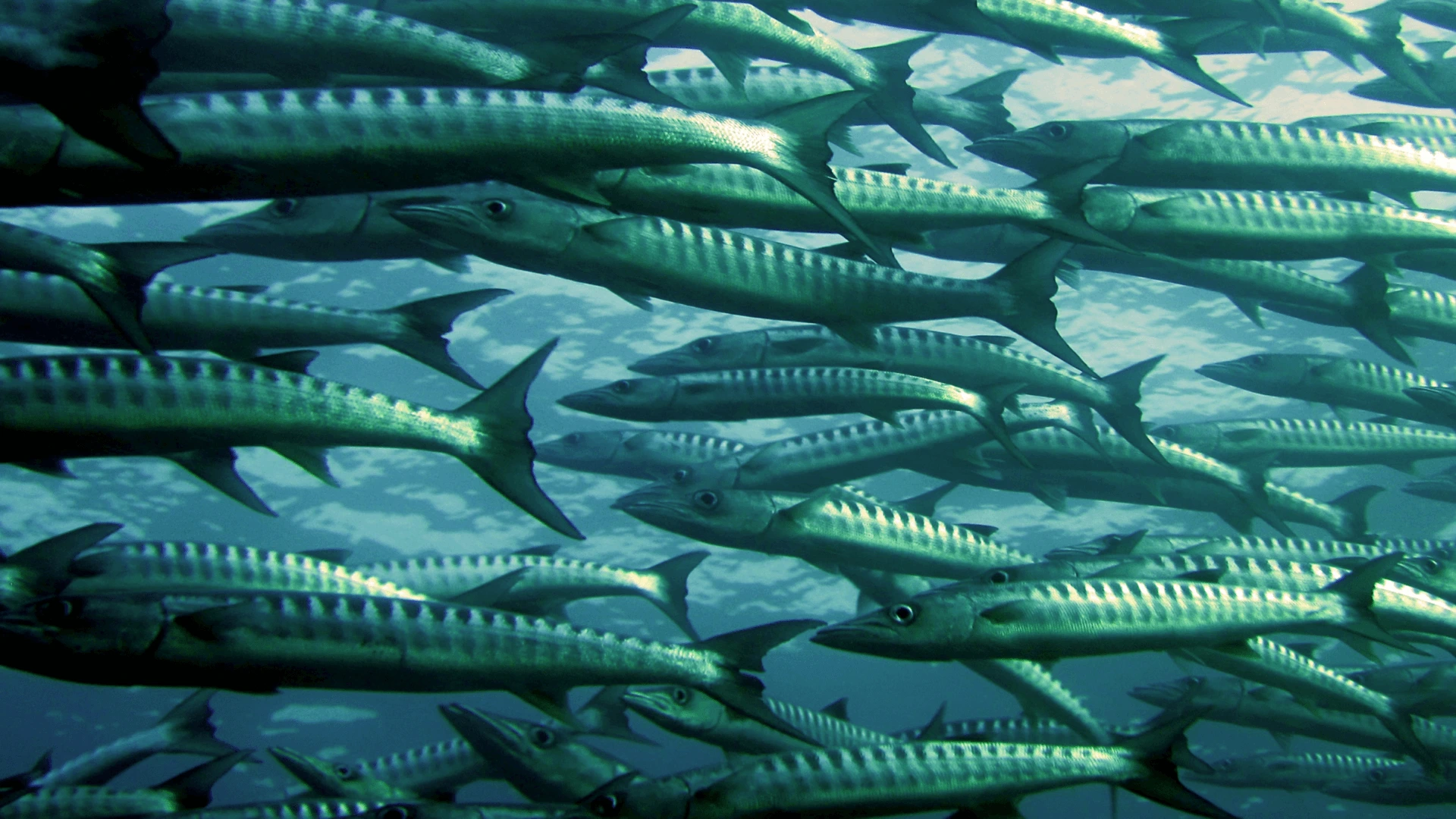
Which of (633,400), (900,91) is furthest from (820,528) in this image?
(900,91)

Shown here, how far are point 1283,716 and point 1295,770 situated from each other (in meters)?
3.89

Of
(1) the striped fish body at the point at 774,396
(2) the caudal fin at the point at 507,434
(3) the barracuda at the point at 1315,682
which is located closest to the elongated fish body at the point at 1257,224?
(1) the striped fish body at the point at 774,396

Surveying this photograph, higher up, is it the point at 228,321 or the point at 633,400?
the point at 228,321

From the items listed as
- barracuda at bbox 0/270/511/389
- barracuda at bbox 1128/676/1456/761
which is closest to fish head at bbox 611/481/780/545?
barracuda at bbox 0/270/511/389

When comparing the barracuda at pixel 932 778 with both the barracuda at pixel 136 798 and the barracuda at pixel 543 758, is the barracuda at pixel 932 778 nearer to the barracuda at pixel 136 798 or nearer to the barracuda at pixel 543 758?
the barracuda at pixel 543 758

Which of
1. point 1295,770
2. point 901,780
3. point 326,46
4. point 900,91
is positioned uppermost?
point 326,46

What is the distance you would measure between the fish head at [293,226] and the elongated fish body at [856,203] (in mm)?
1583

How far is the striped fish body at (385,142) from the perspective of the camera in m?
2.84

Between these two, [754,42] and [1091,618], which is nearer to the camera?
[1091,618]

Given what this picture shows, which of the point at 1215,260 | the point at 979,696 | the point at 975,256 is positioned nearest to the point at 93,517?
the point at 975,256

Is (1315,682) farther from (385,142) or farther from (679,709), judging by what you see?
(385,142)

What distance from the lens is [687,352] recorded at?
651 cm

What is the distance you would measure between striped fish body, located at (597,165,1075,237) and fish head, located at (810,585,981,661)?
1.94 metres

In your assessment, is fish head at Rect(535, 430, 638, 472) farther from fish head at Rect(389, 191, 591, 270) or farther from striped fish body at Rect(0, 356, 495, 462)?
fish head at Rect(389, 191, 591, 270)
